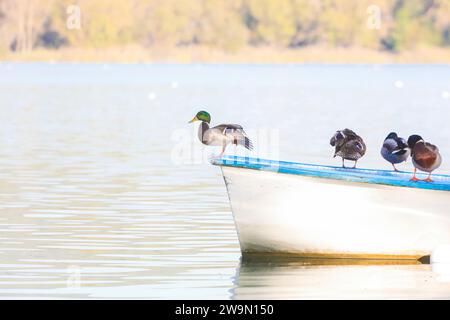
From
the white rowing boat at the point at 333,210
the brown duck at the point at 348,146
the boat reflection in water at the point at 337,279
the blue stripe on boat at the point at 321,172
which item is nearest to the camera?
the boat reflection in water at the point at 337,279

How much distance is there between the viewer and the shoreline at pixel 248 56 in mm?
162750

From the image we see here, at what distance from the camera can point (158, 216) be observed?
22.4 metres

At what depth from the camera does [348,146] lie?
727 inches

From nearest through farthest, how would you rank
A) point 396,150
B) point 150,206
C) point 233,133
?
point 233,133 < point 396,150 < point 150,206

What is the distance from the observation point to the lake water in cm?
1664

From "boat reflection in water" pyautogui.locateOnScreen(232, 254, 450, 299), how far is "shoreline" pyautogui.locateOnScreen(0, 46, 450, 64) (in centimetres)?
14266

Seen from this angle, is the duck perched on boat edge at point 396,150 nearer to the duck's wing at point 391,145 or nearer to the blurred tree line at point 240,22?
the duck's wing at point 391,145

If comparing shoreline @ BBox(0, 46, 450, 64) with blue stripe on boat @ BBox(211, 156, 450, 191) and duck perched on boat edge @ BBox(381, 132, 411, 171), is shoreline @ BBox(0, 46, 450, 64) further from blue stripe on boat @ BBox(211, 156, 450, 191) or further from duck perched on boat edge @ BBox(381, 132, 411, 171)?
blue stripe on boat @ BBox(211, 156, 450, 191)

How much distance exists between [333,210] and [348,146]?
3.59 feet

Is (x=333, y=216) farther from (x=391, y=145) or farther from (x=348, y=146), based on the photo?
(x=391, y=145)

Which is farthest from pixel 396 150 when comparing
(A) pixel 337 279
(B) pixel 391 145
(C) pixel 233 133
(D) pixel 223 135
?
(A) pixel 337 279

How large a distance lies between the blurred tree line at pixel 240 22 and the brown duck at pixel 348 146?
138625 mm

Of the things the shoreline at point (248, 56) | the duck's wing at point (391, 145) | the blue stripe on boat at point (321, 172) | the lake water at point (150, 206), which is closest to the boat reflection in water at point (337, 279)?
the lake water at point (150, 206)

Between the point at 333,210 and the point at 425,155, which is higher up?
the point at 425,155
